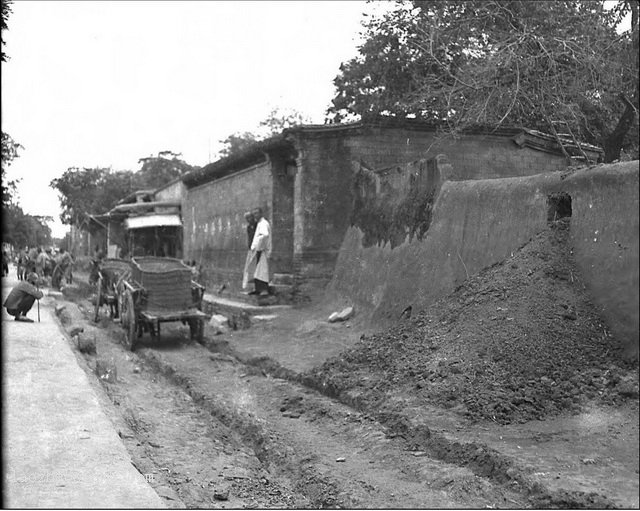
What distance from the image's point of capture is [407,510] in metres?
4.10

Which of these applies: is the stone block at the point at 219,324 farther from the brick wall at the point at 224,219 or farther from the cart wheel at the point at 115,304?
the brick wall at the point at 224,219

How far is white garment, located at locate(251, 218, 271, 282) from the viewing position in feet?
44.3

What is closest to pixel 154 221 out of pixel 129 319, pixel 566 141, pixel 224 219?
pixel 224 219

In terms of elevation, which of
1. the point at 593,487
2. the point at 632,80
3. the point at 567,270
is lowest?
the point at 593,487

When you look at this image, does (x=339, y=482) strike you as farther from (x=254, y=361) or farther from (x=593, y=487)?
(x=254, y=361)

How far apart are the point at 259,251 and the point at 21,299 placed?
4.84 meters

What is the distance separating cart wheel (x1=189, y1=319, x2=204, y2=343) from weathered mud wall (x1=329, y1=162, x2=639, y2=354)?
2536 mm

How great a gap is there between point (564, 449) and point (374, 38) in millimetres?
12064

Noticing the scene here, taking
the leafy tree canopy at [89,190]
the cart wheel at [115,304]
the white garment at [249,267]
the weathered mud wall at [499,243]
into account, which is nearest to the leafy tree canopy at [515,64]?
the weathered mud wall at [499,243]

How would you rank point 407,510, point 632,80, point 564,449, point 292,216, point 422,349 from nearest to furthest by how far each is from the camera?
point 564,449 < point 407,510 < point 422,349 < point 632,80 < point 292,216

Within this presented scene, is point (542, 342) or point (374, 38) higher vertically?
point (374, 38)

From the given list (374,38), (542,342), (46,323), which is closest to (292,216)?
(374,38)

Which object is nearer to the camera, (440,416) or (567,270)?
A: (567,270)

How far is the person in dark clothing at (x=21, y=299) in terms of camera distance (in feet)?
44.4
